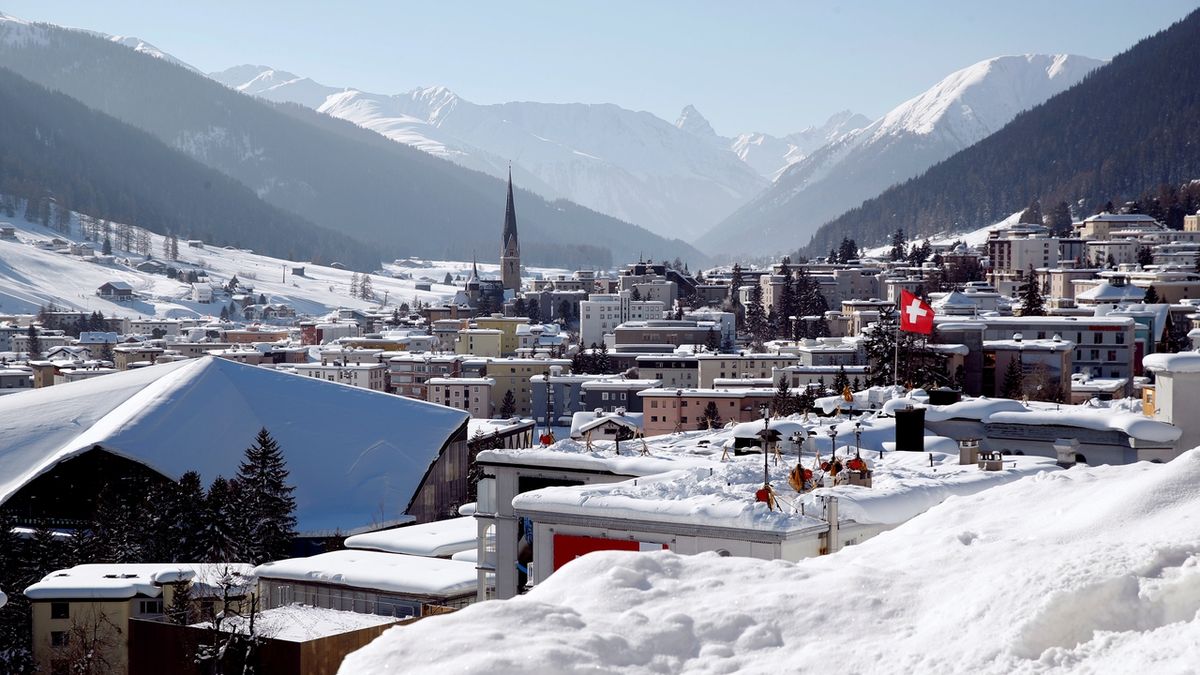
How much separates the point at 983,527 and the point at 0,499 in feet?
115

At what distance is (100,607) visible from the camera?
74.5 feet

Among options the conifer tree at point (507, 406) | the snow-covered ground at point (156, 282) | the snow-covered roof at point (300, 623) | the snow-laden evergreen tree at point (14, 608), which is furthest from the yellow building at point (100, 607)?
the snow-covered ground at point (156, 282)

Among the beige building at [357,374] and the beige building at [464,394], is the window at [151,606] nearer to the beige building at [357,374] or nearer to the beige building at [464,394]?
the beige building at [464,394]

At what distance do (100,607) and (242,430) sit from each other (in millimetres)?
22025

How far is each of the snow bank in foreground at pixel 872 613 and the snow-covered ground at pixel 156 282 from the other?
133 metres

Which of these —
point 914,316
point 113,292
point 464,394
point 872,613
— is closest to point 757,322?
point 464,394

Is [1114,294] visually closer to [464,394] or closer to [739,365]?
[739,365]

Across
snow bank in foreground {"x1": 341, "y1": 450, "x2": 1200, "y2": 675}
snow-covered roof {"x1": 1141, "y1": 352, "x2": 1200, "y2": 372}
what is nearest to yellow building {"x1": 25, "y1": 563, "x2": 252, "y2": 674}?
snow-covered roof {"x1": 1141, "y1": 352, "x2": 1200, "y2": 372}

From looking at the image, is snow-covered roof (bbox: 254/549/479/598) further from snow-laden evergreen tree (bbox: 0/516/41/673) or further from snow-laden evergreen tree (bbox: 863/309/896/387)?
snow-laden evergreen tree (bbox: 863/309/896/387)

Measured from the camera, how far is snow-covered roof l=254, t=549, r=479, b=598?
1988 cm

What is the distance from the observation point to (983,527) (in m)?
7.88

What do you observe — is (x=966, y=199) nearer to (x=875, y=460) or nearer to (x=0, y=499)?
(x=0, y=499)

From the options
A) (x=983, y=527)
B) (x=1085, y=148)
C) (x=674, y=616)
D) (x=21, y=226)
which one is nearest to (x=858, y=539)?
(x=983, y=527)

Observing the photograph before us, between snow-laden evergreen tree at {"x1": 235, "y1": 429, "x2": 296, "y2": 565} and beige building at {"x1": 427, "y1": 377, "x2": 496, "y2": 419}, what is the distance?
40.1m
